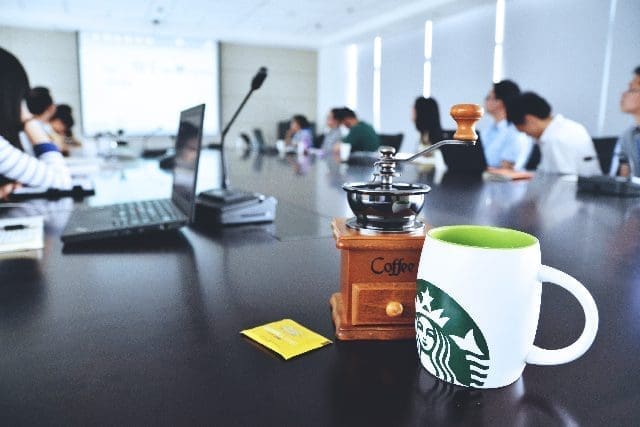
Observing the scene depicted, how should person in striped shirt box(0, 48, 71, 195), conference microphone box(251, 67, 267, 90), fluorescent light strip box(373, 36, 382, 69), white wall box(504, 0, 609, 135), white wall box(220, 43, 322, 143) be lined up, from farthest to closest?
1. white wall box(220, 43, 322, 143)
2. fluorescent light strip box(373, 36, 382, 69)
3. white wall box(504, 0, 609, 135)
4. person in striped shirt box(0, 48, 71, 195)
5. conference microphone box(251, 67, 267, 90)

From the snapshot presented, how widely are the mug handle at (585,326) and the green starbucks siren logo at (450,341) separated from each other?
2.0 inches

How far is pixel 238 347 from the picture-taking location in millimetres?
532

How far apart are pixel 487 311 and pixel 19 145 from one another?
2.09m

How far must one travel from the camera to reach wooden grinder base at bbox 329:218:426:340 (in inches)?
21.0

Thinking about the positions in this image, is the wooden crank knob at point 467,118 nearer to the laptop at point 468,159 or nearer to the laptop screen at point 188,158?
the laptop screen at point 188,158

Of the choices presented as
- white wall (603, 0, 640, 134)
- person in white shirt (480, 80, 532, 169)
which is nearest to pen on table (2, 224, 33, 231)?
person in white shirt (480, 80, 532, 169)

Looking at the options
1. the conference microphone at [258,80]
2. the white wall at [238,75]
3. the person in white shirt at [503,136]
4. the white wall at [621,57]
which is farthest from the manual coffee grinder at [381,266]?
the white wall at [238,75]

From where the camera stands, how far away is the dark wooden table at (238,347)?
1.37 feet

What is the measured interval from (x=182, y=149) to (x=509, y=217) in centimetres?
83

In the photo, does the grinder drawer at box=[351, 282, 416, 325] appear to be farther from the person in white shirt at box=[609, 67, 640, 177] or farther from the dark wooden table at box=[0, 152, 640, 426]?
the person in white shirt at box=[609, 67, 640, 177]

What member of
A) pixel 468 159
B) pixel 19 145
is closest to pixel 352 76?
pixel 468 159

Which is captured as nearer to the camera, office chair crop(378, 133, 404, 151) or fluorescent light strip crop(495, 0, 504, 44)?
office chair crop(378, 133, 404, 151)

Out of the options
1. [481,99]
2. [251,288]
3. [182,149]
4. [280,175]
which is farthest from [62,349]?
[481,99]

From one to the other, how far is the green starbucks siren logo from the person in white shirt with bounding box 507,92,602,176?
2.53 m
